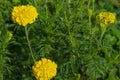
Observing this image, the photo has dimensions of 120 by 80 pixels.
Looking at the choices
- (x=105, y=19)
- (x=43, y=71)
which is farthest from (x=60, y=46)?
(x=43, y=71)

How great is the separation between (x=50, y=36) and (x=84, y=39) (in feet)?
0.75

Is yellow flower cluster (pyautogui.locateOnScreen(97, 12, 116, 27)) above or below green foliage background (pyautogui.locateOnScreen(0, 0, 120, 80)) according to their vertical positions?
above

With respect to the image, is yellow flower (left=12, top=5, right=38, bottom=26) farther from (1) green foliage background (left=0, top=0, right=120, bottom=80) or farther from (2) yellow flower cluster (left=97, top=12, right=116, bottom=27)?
(2) yellow flower cluster (left=97, top=12, right=116, bottom=27)

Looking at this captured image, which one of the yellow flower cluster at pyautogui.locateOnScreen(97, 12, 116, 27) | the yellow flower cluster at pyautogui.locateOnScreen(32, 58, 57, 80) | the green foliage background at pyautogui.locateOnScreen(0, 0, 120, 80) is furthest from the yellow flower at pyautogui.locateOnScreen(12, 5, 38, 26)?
the yellow flower cluster at pyautogui.locateOnScreen(97, 12, 116, 27)

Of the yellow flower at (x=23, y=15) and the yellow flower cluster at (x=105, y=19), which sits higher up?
the yellow flower at (x=23, y=15)

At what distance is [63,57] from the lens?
2.47 metres

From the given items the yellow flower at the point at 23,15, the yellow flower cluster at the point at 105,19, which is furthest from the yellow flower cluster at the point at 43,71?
the yellow flower cluster at the point at 105,19

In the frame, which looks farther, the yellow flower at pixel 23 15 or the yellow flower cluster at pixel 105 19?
the yellow flower cluster at pixel 105 19

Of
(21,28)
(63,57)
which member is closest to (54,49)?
(63,57)

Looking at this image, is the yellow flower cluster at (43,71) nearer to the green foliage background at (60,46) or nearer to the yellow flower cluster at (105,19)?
the green foliage background at (60,46)

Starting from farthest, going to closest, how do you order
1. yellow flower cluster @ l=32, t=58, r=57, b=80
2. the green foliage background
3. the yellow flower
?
1. the green foliage background
2. the yellow flower
3. yellow flower cluster @ l=32, t=58, r=57, b=80

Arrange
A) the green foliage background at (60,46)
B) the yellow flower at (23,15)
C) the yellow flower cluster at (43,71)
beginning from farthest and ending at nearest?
the green foliage background at (60,46)
the yellow flower at (23,15)
the yellow flower cluster at (43,71)

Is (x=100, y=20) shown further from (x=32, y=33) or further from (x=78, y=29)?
(x=32, y=33)

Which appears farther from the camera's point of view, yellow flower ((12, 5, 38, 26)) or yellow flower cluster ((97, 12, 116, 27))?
yellow flower cluster ((97, 12, 116, 27))
